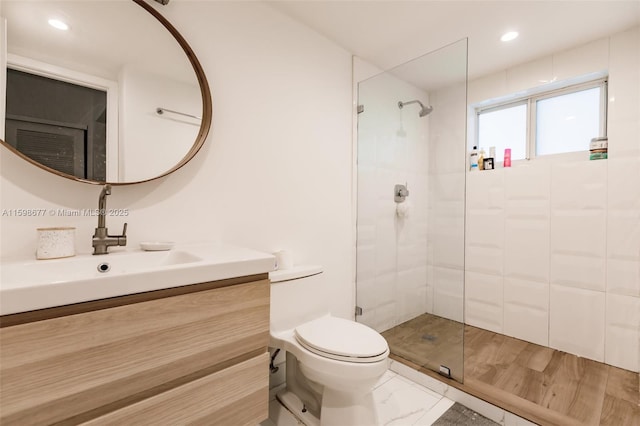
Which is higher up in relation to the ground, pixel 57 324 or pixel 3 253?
pixel 3 253

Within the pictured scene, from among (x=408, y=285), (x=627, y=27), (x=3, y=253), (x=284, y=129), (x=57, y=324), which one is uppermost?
(x=627, y=27)

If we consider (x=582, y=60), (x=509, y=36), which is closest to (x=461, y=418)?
(x=509, y=36)

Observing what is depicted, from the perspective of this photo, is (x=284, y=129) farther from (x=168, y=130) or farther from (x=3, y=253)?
(x=3, y=253)

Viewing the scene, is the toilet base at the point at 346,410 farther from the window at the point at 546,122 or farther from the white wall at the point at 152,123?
the window at the point at 546,122

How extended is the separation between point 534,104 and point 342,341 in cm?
249

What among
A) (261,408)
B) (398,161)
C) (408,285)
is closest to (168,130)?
(261,408)

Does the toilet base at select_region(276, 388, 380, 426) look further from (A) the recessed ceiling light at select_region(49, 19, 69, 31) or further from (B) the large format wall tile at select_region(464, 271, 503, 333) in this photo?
(A) the recessed ceiling light at select_region(49, 19, 69, 31)

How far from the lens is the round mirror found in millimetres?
1021

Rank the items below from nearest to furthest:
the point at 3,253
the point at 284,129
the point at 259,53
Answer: the point at 3,253 → the point at 259,53 → the point at 284,129

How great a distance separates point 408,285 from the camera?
2.19m

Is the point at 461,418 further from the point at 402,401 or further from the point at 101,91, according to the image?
the point at 101,91

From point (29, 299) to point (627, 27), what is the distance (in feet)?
10.4

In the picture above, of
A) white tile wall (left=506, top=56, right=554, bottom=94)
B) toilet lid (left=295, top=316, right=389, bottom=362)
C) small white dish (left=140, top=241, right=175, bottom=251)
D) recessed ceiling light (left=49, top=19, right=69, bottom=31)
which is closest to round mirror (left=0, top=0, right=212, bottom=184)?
recessed ceiling light (left=49, top=19, right=69, bottom=31)

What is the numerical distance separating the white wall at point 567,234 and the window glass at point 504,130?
0.54 ft
